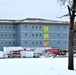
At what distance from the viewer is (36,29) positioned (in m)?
54.8

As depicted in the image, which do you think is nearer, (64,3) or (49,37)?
(64,3)

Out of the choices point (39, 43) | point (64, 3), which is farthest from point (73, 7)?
point (39, 43)

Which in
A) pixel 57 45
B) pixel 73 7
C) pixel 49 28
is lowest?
pixel 57 45

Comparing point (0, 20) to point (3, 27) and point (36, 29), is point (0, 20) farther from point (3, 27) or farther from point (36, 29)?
point (36, 29)

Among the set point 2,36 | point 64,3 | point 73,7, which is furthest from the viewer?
point 2,36

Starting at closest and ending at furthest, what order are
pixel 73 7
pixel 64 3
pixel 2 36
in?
pixel 73 7 < pixel 64 3 < pixel 2 36

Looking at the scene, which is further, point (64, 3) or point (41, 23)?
point (41, 23)

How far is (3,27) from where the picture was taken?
54.2m

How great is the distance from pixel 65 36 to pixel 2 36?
41.1 feet

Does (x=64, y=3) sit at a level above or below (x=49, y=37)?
above

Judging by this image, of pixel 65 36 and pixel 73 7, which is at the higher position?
pixel 73 7

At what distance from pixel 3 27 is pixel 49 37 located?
922 cm

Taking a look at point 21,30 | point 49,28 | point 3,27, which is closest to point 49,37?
point 49,28

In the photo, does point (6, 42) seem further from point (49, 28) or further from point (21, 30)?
point (49, 28)
